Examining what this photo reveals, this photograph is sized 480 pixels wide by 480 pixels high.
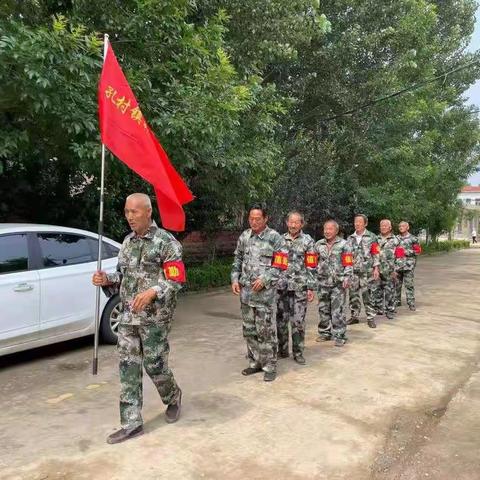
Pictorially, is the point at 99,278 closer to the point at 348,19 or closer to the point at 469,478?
the point at 469,478

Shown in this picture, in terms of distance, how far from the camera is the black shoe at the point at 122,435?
12.6 ft

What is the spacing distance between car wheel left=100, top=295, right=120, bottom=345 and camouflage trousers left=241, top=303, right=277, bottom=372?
1.76 meters

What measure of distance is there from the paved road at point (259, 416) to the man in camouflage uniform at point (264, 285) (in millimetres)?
295

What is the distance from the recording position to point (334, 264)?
22.6ft

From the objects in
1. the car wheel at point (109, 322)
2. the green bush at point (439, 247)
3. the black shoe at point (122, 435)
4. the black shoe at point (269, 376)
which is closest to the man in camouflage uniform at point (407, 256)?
the black shoe at point (269, 376)

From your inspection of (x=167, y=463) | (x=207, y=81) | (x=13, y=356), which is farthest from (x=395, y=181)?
(x=167, y=463)

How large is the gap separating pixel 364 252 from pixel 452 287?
21.0 ft

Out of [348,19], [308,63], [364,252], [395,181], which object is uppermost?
[348,19]

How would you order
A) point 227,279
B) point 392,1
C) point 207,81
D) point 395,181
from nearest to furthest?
point 207,81 < point 227,279 < point 392,1 < point 395,181

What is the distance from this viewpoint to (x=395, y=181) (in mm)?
17547

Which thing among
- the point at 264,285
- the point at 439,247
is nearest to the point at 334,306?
the point at 264,285

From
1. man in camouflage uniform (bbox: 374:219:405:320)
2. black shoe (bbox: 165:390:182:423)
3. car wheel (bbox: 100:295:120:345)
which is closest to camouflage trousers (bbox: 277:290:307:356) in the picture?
car wheel (bbox: 100:295:120:345)

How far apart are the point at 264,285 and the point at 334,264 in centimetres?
196

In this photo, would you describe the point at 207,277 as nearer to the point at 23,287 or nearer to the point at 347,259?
the point at 347,259
